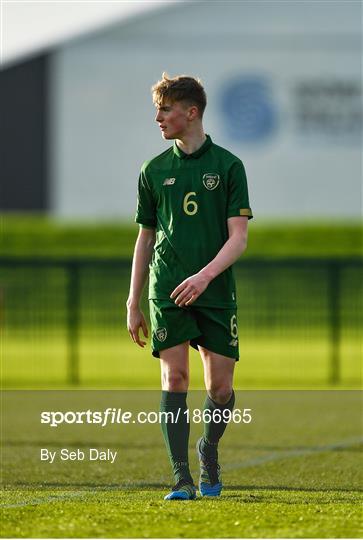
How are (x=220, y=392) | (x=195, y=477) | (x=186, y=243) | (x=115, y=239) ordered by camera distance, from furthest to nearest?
1. (x=115, y=239)
2. (x=195, y=477)
3. (x=220, y=392)
4. (x=186, y=243)


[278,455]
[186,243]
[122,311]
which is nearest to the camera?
[186,243]

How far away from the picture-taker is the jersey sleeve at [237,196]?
656 centimetres

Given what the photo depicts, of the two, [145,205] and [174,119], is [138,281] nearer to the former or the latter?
[145,205]

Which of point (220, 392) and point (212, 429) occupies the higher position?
point (220, 392)

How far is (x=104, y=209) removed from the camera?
33.2 m

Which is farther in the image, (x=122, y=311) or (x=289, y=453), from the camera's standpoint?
(x=122, y=311)

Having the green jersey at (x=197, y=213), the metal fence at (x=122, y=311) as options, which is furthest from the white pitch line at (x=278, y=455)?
the metal fence at (x=122, y=311)

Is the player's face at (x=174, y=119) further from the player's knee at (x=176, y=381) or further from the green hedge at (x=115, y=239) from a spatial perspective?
the green hedge at (x=115, y=239)

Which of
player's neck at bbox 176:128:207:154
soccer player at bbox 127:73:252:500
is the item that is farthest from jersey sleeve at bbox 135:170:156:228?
player's neck at bbox 176:128:207:154

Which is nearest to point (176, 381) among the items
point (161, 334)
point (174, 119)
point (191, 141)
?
point (161, 334)

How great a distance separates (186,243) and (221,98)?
26.6 meters

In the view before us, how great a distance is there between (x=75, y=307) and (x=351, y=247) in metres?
13.9

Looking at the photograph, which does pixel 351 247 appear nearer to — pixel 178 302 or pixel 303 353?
pixel 303 353

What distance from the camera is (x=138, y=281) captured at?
22.2 feet
